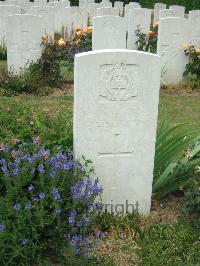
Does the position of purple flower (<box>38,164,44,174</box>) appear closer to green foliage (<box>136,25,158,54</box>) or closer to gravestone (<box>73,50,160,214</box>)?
gravestone (<box>73,50,160,214</box>)

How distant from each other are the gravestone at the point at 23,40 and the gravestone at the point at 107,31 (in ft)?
3.67

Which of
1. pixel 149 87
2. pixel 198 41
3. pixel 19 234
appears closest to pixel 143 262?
pixel 19 234

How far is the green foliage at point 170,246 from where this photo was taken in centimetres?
339

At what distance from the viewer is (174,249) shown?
138 inches

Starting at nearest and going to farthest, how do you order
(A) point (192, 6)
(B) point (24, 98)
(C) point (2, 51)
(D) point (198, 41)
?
(B) point (24, 98) < (D) point (198, 41) < (C) point (2, 51) < (A) point (192, 6)

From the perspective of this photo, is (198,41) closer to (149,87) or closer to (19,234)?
(149,87)

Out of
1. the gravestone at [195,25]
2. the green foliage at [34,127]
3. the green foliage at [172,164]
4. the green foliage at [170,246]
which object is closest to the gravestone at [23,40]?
the gravestone at [195,25]

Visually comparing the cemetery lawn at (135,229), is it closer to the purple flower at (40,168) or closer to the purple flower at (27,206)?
the purple flower at (40,168)

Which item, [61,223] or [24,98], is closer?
[61,223]

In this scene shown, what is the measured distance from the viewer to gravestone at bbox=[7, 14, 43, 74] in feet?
27.9

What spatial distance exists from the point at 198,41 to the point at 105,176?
7.39 m

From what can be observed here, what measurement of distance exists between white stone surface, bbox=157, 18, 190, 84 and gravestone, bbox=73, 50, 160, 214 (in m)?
5.39

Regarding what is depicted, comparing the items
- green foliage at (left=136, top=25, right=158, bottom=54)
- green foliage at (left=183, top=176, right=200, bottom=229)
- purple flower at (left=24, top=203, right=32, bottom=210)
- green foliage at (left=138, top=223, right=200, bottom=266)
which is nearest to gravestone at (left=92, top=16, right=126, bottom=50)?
green foliage at (left=136, top=25, right=158, bottom=54)

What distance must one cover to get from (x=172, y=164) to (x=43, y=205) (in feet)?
4.38
